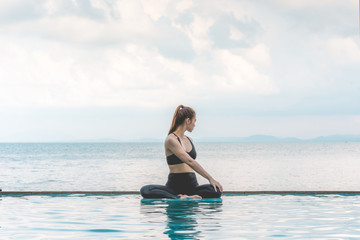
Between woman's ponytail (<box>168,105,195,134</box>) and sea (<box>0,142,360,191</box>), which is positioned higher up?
woman's ponytail (<box>168,105,195,134</box>)

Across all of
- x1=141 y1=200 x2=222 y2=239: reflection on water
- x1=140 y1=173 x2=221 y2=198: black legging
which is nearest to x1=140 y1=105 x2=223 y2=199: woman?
x1=140 y1=173 x2=221 y2=198: black legging

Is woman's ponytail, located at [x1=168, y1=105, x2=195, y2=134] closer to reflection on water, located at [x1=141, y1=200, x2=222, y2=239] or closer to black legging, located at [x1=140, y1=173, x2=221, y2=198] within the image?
black legging, located at [x1=140, y1=173, x2=221, y2=198]

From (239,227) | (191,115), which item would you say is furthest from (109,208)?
(239,227)

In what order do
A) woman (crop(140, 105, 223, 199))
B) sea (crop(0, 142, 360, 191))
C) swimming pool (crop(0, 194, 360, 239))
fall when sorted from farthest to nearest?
sea (crop(0, 142, 360, 191)), woman (crop(140, 105, 223, 199)), swimming pool (crop(0, 194, 360, 239))

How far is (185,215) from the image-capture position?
640cm

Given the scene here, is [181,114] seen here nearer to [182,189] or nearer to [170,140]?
[170,140]

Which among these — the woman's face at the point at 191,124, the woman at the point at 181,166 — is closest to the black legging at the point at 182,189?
the woman at the point at 181,166

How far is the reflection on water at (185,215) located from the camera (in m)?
5.19

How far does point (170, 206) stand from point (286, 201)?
2.05 meters

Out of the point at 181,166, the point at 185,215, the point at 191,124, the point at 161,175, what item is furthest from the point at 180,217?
the point at 161,175

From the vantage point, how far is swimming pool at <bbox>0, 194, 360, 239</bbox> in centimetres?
518

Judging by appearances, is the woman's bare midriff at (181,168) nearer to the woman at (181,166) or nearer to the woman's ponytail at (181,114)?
the woman at (181,166)

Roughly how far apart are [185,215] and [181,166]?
162 centimetres

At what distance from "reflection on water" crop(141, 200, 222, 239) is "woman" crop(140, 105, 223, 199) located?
25 centimetres
